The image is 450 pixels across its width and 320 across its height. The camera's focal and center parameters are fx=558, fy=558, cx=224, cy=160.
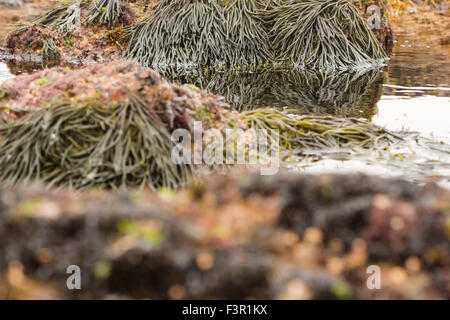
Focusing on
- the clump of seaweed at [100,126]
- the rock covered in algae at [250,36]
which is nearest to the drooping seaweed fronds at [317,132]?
the clump of seaweed at [100,126]

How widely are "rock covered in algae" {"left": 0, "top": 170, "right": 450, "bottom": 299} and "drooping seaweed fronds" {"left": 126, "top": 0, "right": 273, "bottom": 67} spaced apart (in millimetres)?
6341

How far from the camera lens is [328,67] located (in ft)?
26.6

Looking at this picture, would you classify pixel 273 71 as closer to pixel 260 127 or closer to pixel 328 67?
pixel 328 67

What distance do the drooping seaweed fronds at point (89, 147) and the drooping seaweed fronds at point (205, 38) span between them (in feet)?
15.5

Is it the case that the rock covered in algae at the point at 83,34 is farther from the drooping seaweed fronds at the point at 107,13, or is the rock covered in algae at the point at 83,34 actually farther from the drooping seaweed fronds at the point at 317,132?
the drooping seaweed fronds at the point at 317,132

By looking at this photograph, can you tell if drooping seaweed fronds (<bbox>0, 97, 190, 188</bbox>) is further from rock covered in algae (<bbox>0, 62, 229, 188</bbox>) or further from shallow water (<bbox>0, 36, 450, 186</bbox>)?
shallow water (<bbox>0, 36, 450, 186</bbox>)


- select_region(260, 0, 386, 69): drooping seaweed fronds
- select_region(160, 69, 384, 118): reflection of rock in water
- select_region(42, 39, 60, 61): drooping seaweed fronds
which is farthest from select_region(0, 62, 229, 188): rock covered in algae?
select_region(42, 39, 60, 61): drooping seaweed fronds

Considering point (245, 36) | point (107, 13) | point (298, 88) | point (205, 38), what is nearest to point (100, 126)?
point (298, 88)

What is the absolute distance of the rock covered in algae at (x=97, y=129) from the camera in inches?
132

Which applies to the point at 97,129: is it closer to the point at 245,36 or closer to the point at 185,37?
the point at 185,37

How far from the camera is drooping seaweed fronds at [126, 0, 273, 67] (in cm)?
825

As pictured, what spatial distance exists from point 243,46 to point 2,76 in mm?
3387

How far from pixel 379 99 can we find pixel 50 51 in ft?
17.7

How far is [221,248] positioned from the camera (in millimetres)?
1818
